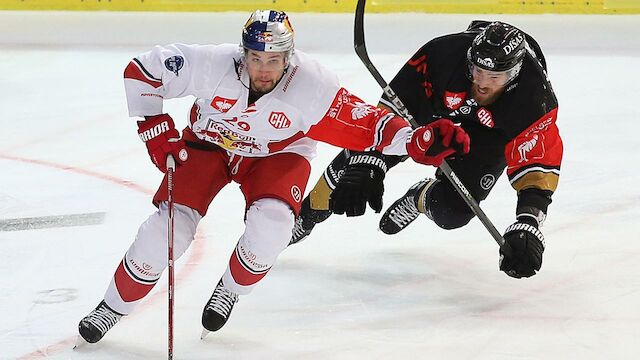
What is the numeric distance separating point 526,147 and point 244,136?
935mm

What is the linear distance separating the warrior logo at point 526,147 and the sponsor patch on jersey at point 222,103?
38.9 inches

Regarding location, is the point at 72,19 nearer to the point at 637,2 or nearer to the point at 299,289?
the point at 637,2

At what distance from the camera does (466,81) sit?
3.51m

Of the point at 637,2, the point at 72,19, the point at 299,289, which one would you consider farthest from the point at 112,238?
the point at 637,2

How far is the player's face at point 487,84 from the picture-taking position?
333cm

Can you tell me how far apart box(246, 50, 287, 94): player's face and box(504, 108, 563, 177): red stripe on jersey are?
0.91 metres

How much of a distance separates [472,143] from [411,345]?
951 mm

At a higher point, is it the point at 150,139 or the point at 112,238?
the point at 150,139

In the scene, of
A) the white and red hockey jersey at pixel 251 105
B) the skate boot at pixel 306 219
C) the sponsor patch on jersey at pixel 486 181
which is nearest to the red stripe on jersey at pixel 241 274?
the white and red hockey jersey at pixel 251 105

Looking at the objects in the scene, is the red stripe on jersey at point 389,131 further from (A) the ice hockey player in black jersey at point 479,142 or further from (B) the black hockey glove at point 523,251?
(B) the black hockey glove at point 523,251

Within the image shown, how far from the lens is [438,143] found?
9.77ft

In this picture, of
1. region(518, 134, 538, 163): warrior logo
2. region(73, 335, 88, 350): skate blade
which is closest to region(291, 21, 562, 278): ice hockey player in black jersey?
region(518, 134, 538, 163): warrior logo

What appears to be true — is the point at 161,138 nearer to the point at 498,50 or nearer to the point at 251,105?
the point at 251,105

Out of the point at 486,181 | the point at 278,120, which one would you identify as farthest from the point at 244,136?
the point at 486,181
